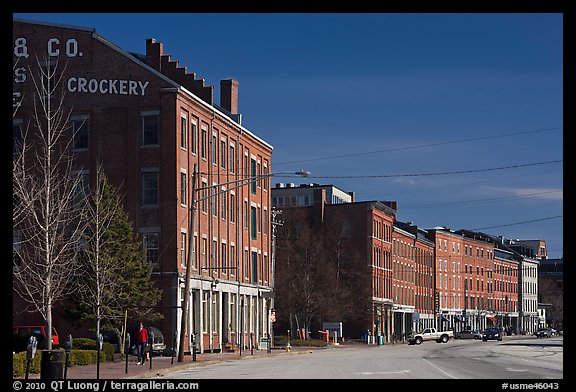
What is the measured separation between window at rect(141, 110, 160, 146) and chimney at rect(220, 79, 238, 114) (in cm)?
1666

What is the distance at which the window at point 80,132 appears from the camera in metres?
57.5

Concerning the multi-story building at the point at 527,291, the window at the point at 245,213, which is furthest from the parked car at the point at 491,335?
the multi-story building at the point at 527,291

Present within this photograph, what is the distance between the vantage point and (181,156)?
57.4 m

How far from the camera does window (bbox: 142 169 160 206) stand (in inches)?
2250

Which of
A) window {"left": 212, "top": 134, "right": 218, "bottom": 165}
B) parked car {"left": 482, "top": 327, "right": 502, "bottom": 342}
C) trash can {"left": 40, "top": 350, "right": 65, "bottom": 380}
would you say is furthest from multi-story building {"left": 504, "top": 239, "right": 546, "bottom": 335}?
trash can {"left": 40, "top": 350, "right": 65, "bottom": 380}

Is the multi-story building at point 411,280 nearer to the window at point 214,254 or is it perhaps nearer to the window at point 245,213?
the window at point 245,213

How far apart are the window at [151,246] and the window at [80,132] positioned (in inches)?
269

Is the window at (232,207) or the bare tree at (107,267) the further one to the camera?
the window at (232,207)

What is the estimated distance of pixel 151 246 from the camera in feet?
186

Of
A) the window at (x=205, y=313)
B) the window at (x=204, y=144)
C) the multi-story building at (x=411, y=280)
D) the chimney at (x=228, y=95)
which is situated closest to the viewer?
the window at (x=205, y=313)

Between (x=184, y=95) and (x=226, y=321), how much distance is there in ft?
57.3
